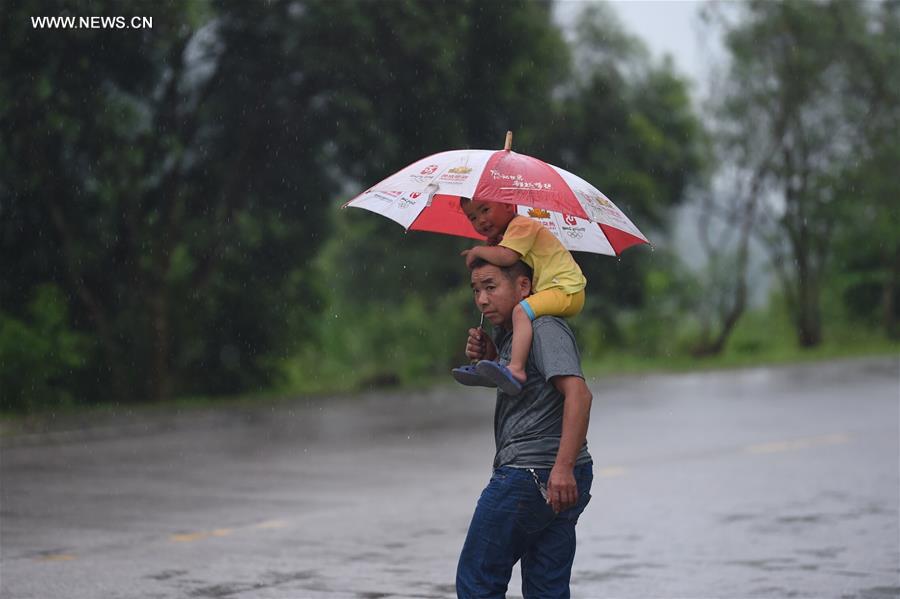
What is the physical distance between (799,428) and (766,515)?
24.5ft

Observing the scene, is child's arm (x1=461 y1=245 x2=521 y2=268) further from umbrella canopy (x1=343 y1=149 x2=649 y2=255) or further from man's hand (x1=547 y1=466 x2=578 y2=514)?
man's hand (x1=547 y1=466 x2=578 y2=514)

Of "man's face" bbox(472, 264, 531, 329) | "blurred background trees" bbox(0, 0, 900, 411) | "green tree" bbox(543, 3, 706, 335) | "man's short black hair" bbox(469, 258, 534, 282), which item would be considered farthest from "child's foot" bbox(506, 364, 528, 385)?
"green tree" bbox(543, 3, 706, 335)

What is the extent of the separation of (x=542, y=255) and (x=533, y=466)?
704mm

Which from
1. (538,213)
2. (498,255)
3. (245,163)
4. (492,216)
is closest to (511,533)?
(498,255)

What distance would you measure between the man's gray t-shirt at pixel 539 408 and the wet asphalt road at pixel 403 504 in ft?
9.95

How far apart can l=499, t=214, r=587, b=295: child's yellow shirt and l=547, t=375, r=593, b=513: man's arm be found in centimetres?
35

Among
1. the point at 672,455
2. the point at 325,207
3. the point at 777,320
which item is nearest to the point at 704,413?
the point at 672,455

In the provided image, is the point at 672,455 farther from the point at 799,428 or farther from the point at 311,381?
the point at 311,381

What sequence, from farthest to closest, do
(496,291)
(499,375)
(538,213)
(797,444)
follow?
(797,444)
(538,213)
(496,291)
(499,375)

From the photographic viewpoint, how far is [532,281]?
5414 millimetres

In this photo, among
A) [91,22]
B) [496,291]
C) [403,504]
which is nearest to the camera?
[496,291]

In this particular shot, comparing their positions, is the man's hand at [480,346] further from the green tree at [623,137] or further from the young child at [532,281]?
the green tree at [623,137]

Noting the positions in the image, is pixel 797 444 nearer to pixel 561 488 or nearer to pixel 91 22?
pixel 91 22

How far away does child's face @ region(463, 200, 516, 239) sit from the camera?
557cm
